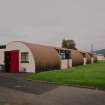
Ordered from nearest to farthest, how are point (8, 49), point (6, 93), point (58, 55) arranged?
point (6, 93) → point (8, 49) → point (58, 55)

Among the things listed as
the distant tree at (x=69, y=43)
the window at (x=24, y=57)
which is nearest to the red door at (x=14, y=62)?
the window at (x=24, y=57)

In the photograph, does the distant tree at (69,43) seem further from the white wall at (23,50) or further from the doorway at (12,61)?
the white wall at (23,50)

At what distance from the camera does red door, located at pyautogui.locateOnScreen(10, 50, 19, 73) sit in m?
28.5

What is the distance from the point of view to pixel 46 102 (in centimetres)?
1095

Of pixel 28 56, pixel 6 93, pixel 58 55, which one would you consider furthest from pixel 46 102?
pixel 58 55

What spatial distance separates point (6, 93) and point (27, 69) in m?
14.3

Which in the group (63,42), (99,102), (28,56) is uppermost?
(63,42)

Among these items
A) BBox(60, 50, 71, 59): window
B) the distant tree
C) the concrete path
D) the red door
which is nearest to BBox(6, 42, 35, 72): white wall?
the red door

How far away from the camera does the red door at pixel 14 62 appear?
28.5 m

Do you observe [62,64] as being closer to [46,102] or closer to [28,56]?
[28,56]

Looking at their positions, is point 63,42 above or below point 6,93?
above

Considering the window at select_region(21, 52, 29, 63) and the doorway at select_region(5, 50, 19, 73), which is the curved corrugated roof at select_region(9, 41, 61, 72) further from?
the doorway at select_region(5, 50, 19, 73)

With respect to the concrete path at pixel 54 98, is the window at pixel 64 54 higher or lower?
higher

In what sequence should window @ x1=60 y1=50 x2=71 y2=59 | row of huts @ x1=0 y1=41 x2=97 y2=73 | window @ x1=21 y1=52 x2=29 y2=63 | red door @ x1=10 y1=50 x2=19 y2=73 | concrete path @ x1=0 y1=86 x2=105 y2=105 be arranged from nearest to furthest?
1. concrete path @ x1=0 y1=86 x2=105 y2=105
2. row of huts @ x1=0 y1=41 x2=97 y2=73
3. window @ x1=21 y1=52 x2=29 y2=63
4. red door @ x1=10 y1=50 x2=19 y2=73
5. window @ x1=60 y1=50 x2=71 y2=59
